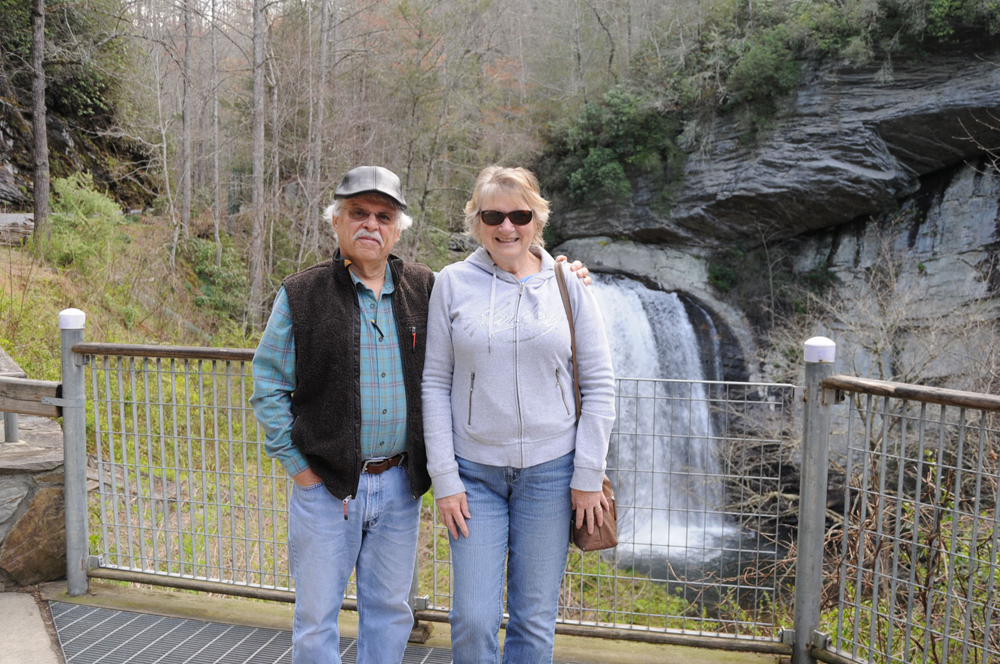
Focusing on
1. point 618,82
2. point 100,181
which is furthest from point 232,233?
point 618,82

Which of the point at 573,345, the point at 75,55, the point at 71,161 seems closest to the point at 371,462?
the point at 573,345

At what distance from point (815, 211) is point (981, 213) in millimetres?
3714

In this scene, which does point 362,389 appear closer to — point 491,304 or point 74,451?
point 491,304

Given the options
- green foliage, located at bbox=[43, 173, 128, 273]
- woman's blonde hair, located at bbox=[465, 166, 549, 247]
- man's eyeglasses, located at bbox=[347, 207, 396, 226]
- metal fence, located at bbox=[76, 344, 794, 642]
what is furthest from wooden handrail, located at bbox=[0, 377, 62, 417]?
green foliage, located at bbox=[43, 173, 128, 273]

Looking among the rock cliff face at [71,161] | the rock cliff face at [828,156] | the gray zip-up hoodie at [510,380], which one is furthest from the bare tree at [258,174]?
the gray zip-up hoodie at [510,380]

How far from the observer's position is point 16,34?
516 inches

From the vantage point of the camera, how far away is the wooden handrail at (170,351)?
10.2 feet

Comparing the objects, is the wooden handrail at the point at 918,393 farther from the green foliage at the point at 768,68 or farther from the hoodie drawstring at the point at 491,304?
the green foliage at the point at 768,68

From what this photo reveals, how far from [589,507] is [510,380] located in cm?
44

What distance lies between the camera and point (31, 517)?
357 cm

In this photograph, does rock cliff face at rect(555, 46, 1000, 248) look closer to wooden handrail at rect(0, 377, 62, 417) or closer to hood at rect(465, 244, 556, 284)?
hood at rect(465, 244, 556, 284)

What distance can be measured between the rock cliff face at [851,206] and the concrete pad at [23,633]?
14431 mm

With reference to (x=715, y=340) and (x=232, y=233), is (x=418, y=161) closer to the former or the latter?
(x=232, y=233)

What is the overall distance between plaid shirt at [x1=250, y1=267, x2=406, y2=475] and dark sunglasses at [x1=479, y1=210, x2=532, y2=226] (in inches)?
17.5
